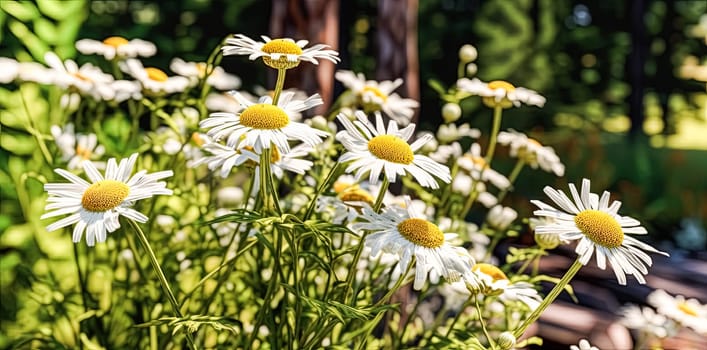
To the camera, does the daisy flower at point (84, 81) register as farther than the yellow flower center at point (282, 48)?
→ Yes

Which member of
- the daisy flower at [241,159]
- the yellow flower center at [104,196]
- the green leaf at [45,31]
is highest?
the green leaf at [45,31]

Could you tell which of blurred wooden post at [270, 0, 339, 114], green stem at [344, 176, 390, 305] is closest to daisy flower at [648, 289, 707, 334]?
green stem at [344, 176, 390, 305]

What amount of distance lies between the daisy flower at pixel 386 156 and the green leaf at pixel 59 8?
2.97 ft

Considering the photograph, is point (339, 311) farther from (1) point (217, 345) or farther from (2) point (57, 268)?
(2) point (57, 268)

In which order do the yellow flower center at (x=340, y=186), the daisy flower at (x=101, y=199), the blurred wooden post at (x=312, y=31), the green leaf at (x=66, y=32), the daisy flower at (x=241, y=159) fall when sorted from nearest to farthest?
the daisy flower at (x=101, y=199), the daisy flower at (x=241, y=159), the yellow flower center at (x=340, y=186), the green leaf at (x=66, y=32), the blurred wooden post at (x=312, y=31)

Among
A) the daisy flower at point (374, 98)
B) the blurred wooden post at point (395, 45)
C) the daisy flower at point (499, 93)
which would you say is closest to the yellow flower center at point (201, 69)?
the daisy flower at point (374, 98)

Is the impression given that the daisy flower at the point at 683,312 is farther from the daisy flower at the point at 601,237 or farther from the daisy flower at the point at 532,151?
the daisy flower at the point at 601,237

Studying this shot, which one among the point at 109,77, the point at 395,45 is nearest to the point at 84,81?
the point at 109,77

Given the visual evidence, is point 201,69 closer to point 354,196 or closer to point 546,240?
point 354,196

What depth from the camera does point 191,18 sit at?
473 centimetres

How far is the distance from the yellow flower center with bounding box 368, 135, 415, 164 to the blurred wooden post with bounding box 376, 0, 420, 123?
1.61 meters

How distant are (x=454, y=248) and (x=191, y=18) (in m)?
4.32

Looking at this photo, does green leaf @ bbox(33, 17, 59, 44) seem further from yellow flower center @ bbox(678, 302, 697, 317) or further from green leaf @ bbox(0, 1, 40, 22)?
yellow flower center @ bbox(678, 302, 697, 317)

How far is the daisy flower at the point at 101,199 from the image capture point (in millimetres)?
684
